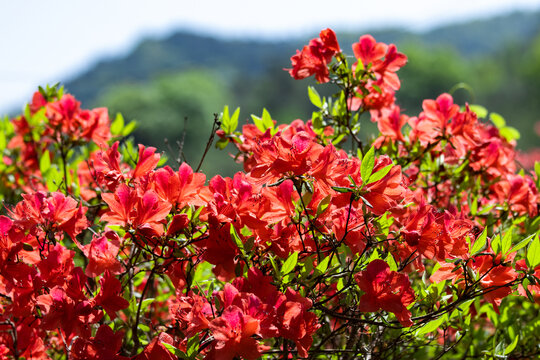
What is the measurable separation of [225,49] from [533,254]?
129 m

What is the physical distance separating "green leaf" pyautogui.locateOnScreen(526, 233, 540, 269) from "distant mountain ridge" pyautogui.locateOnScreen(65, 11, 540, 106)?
359ft

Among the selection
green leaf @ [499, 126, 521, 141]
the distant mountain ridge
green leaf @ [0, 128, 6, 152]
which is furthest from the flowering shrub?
the distant mountain ridge

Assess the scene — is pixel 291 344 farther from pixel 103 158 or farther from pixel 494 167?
pixel 494 167

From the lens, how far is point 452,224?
4.28 feet

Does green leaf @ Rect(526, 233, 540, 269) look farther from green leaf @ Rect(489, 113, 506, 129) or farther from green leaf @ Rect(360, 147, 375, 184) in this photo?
green leaf @ Rect(489, 113, 506, 129)

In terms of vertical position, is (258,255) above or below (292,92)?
above

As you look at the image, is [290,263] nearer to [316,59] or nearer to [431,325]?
[431,325]

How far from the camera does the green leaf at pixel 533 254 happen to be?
1.23 metres

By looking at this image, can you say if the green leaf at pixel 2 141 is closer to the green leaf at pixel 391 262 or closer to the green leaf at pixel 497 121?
the green leaf at pixel 391 262

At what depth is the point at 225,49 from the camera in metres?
126

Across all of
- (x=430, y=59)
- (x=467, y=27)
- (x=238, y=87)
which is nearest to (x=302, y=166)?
(x=430, y=59)

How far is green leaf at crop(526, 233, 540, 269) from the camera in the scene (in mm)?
1234

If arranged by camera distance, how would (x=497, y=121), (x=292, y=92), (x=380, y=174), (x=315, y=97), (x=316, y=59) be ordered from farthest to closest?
(x=292, y=92)
(x=497, y=121)
(x=315, y=97)
(x=316, y=59)
(x=380, y=174)

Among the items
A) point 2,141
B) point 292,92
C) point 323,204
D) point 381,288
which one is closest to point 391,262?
point 381,288
